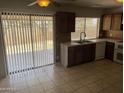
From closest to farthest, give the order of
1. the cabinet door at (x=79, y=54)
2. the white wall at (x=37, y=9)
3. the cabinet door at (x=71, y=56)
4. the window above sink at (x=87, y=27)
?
the white wall at (x=37, y=9) → the cabinet door at (x=71, y=56) → the cabinet door at (x=79, y=54) → the window above sink at (x=87, y=27)

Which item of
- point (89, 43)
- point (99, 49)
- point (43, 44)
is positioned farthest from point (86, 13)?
point (43, 44)

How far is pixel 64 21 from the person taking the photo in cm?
391

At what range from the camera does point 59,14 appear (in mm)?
3820

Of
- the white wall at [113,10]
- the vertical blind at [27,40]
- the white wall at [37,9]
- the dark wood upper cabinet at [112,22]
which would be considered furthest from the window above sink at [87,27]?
the vertical blind at [27,40]

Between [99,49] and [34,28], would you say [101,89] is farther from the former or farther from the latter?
[34,28]

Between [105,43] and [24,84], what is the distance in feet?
11.8

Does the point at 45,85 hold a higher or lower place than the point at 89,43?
lower

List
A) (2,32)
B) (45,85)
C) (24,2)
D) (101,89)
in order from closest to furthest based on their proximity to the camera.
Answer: (101,89) → (45,85) → (2,32) → (24,2)

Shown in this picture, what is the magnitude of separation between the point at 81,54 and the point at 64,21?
138 centimetres

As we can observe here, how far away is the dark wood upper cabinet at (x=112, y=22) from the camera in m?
4.36

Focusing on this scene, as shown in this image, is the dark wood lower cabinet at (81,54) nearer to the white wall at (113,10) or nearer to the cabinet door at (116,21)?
the cabinet door at (116,21)

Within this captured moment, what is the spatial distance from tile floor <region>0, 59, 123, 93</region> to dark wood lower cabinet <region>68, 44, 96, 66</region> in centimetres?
23

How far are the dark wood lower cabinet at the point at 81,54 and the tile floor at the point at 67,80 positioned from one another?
23cm

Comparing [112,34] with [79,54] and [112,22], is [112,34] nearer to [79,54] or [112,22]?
[112,22]
